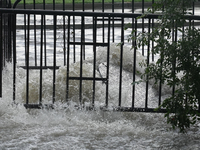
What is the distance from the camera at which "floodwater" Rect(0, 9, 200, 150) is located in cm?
449

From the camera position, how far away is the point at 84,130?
493 cm

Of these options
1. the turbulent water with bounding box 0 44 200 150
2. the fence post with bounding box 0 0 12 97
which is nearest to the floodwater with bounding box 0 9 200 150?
the turbulent water with bounding box 0 44 200 150

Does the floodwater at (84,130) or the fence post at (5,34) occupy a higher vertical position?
the fence post at (5,34)

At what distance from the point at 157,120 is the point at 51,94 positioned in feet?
4.67

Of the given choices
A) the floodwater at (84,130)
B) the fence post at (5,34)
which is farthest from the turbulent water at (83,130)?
the fence post at (5,34)

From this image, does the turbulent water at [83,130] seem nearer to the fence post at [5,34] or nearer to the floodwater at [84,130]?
the floodwater at [84,130]

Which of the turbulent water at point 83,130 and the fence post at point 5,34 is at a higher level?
the fence post at point 5,34

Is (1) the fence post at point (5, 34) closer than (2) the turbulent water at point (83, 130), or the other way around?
(2) the turbulent water at point (83, 130)

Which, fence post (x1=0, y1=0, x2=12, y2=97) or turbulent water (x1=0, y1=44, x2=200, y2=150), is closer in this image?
turbulent water (x1=0, y1=44, x2=200, y2=150)

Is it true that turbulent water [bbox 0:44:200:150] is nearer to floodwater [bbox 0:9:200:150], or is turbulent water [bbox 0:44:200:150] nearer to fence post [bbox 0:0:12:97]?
floodwater [bbox 0:9:200:150]

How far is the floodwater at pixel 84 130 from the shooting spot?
177 inches

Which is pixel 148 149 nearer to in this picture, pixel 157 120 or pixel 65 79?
pixel 157 120

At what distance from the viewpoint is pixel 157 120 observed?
542 cm

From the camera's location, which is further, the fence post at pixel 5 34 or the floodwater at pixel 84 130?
the fence post at pixel 5 34
